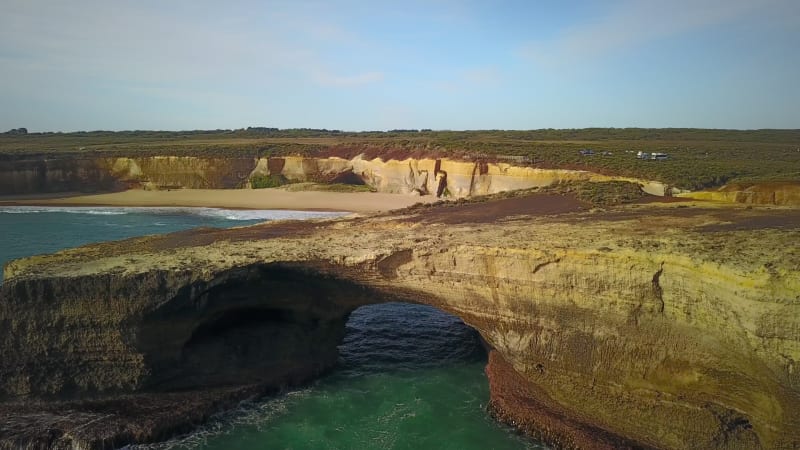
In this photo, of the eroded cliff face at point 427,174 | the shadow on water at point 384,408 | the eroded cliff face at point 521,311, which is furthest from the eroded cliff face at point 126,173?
the shadow on water at point 384,408

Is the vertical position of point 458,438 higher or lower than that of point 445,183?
lower

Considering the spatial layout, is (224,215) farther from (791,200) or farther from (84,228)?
(791,200)

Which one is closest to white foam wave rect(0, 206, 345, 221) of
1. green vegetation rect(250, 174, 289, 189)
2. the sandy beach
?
the sandy beach

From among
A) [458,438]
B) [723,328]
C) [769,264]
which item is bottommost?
[458,438]

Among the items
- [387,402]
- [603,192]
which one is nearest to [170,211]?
[387,402]

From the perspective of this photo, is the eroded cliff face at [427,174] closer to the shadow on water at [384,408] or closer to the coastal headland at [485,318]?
the shadow on water at [384,408]

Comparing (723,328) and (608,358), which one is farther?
(608,358)

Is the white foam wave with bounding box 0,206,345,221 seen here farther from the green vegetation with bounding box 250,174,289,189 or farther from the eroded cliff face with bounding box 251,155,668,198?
the eroded cliff face with bounding box 251,155,668,198

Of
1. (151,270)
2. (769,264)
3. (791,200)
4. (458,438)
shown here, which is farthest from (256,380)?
(791,200)
